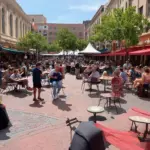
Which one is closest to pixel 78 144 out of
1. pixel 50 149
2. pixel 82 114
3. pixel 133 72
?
pixel 50 149

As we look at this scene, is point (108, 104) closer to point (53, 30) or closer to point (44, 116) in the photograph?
point (44, 116)

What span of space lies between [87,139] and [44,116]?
496 cm

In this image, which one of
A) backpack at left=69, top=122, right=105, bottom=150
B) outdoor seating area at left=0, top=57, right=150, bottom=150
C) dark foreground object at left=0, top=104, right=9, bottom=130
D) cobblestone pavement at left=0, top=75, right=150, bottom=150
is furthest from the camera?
dark foreground object at left=0, top=104, right=9, bottom=130

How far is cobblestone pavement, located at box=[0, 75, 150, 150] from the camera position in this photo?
211 inches

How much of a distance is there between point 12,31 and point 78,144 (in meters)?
36.4

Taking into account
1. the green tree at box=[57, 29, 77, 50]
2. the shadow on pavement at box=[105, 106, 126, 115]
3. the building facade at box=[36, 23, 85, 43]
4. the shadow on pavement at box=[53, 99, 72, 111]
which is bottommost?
the shadow on pavement at box=[105, 106, 126, 115]

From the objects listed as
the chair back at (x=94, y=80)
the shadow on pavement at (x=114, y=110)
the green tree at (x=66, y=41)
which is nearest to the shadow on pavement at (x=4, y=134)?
the shadow on pavement at (x=114, y=110)

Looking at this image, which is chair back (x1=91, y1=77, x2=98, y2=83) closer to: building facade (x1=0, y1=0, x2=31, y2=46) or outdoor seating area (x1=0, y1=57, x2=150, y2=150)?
outdoor seating area (x1=0, y1=57, x2=150, y2=150)

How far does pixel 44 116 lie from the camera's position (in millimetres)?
7531

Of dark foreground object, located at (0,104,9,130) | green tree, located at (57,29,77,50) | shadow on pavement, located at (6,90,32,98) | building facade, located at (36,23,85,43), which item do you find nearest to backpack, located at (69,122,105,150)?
dark foreground object, located at (0,104,9,130)

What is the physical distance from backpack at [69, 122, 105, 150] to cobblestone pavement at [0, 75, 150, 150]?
7.93ft

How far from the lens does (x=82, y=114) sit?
7.86 meters

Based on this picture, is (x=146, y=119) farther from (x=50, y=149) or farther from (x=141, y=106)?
(x=141, y=106)

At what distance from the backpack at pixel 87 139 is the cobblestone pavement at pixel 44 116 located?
7.93ft
